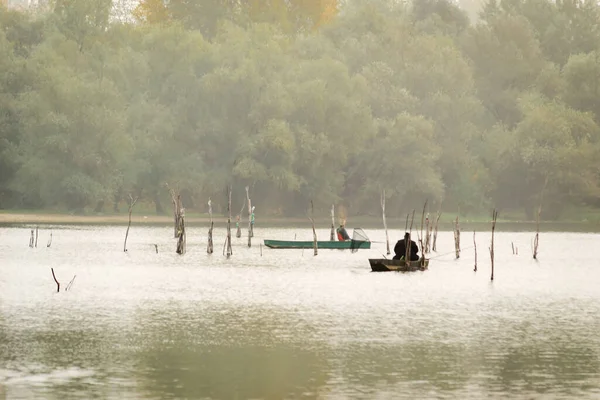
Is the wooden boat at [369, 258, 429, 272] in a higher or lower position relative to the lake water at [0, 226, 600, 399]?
higher

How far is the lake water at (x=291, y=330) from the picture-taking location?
23.9 meters

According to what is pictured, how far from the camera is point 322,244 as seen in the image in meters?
71.5

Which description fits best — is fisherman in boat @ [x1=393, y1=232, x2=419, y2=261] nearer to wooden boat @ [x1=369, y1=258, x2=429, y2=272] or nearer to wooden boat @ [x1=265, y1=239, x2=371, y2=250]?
wooden boat @ [x1=369, y1=258, x2=429, y2=272]

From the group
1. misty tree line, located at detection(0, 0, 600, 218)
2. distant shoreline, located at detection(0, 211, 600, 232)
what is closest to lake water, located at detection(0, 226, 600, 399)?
distant shoreline, located at detection(0, 211, 600, 232)

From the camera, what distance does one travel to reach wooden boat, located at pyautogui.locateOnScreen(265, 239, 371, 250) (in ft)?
232

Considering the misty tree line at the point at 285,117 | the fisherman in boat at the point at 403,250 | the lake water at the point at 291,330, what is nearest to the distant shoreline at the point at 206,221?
the misty tree line at the point at 285,117

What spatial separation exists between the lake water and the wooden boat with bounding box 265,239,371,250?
783 centimetres

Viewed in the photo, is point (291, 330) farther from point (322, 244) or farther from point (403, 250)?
point (322, 244)

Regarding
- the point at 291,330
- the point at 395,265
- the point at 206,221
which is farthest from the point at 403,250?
the point at 206,221

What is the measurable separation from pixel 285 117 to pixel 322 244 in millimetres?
41918

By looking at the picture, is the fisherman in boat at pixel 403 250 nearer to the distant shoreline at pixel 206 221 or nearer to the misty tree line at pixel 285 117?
the distant shoreline at pixel 206 221

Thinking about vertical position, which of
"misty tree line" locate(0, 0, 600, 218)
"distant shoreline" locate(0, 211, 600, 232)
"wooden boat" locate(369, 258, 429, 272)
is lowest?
"wooden boat" locate(369, 258, 429, 272)

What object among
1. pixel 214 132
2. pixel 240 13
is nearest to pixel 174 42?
pixel 214 132

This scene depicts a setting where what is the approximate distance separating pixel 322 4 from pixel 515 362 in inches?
4530
